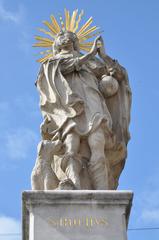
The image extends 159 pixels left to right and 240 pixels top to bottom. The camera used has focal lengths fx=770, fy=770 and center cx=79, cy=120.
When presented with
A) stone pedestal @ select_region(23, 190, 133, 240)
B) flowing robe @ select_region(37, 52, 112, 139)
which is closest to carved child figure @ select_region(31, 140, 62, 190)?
flowing robe @ select_region(37, 52, 112, 139)

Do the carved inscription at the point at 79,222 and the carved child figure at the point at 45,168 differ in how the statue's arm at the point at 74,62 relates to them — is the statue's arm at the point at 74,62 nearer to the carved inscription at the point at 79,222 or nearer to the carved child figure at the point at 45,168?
the carved child figure at the point at 45,168

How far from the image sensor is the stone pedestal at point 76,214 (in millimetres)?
14094

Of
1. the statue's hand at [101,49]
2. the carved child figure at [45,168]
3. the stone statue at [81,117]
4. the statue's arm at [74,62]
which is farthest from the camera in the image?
the statue's hand at [101,49]

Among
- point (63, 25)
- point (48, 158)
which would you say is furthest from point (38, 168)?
point (63, 25)

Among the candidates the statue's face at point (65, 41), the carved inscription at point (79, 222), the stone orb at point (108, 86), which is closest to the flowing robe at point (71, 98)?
the stone orb at point (108, 86)

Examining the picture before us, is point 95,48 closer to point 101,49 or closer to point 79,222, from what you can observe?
point 101,49

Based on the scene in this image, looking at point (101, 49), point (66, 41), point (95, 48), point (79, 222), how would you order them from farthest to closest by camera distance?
point (66, 41)
point (101, 49)
point (95, 48)
point (79, 222)

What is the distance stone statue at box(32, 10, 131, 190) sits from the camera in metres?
15.7

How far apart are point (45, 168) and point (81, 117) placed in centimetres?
144

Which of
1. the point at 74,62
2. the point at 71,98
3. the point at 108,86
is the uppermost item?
the point at 74,62

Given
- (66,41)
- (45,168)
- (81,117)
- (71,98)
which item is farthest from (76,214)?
(66,41)

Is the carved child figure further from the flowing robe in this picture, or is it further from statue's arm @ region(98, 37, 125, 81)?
statue's arm @ region(98, 37, 125, 81)

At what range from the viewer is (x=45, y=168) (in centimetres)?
1558

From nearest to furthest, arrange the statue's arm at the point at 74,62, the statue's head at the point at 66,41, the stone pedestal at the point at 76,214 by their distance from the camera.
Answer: the stone pedestal at the point at 76,214 → the statue's arm at the point at 74,62 → the statue's head at the point at 66,41
